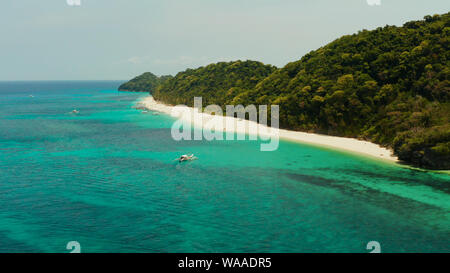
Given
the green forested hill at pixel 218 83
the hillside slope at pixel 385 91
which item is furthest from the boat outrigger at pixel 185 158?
the green forested hill at pixel 218 83

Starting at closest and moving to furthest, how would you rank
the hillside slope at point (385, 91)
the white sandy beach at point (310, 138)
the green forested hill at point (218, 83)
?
the hillside slope at point (385, 91) < the white sandy beach at point (310, 138) < the green forested hill at point (218, 83)

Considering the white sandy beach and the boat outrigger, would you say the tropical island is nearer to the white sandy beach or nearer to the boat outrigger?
the white sandy beach

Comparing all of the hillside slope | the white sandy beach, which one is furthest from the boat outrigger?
the hillside slope

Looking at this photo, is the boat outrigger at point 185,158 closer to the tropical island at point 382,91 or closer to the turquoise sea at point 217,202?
the turquoise sea at point 217,202

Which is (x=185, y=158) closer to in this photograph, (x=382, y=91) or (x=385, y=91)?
(x=382, y=91)
